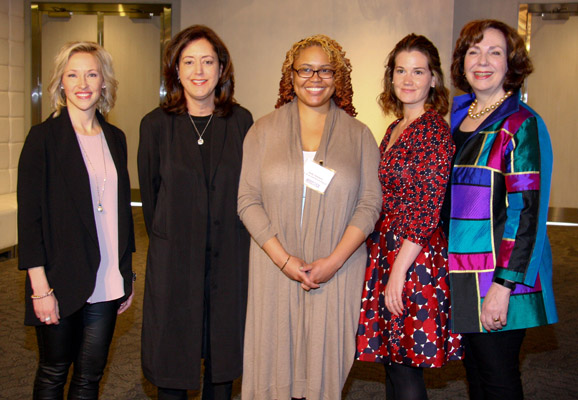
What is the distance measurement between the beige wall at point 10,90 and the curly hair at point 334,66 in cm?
529

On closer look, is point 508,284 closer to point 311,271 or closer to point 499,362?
point 499,362

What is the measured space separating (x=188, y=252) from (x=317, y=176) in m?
0.64

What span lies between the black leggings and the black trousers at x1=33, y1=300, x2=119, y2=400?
1178mm

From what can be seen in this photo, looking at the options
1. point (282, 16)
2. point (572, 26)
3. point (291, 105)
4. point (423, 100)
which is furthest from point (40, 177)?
point (572, 26)

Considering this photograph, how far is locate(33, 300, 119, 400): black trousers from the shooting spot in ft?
6.88

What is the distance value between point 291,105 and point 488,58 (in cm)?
81

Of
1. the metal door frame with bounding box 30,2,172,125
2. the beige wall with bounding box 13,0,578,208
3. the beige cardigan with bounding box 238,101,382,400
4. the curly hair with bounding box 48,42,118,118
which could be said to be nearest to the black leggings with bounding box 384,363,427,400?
the beige cardigan with bounding box 238,101,382,400

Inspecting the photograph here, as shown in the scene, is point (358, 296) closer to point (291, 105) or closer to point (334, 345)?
point (334, 345)

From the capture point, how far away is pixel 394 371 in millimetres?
2217

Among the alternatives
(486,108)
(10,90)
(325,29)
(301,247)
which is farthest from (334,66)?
(10,90)

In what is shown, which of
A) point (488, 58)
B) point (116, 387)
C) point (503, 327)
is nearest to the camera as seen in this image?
point (503, 327)

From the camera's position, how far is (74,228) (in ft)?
6.91

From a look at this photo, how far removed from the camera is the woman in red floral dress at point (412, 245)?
2.08m

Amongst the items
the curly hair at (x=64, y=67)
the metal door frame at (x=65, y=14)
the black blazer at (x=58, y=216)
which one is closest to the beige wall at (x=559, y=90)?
the metal door frame at (x=65, y=14)
